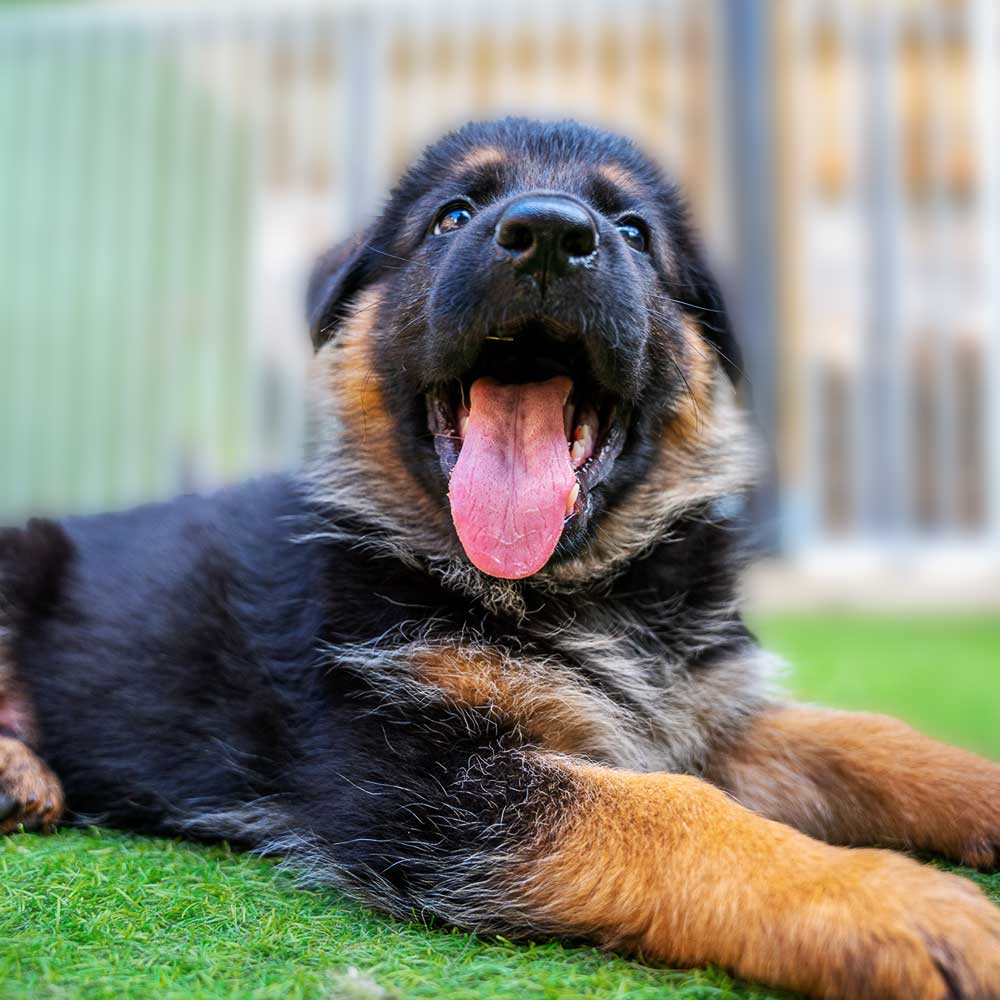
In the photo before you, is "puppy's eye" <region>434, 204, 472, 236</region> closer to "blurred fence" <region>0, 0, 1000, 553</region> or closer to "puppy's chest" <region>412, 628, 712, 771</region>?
"puppy's chest" <region>412, 628, 712, 771</region>

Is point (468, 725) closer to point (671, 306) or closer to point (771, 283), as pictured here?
point (671, 306)

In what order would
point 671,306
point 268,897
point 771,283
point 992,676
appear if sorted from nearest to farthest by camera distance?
1. point 268,897
2. point 671,306
3. point 992,676
4. point 771,283

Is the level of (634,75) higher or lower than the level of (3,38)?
lower

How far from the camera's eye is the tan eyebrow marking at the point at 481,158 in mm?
3174

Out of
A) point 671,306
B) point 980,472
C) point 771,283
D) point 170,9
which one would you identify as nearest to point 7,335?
point 170,9

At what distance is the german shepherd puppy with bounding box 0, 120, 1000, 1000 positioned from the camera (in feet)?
6.98

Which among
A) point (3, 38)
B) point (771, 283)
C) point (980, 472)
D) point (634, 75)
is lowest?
point (980, 472)

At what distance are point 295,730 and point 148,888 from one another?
49 centimetres

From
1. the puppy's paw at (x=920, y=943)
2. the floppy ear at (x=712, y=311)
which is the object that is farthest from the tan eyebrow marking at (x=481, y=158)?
the puppy's paw at (x=920, y=943)

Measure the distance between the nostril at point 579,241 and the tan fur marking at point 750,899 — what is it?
1113 mm

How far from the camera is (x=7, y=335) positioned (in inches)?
487

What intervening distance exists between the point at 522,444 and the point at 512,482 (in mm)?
102

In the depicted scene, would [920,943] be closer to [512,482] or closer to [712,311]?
[512,482]

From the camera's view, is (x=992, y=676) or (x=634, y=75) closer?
(x=992, y=676)
